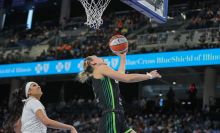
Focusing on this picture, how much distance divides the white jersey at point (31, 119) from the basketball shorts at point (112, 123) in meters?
0.80

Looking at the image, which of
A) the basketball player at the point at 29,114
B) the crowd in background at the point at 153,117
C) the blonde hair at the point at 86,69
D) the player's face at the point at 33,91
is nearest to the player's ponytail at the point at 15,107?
the basketball player at the point at 29,114

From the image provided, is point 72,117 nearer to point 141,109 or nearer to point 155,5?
point 141,109

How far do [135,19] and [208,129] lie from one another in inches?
341

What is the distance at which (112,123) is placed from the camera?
3973mm

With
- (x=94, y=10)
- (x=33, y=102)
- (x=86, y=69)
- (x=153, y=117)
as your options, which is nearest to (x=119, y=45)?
(x=86, y=69)

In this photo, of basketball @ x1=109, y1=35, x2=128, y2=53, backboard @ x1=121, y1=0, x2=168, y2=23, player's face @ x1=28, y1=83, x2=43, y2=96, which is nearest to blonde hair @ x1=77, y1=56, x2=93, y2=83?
Result: player's face @ x1=28, y1=83, x2=43, y2=96

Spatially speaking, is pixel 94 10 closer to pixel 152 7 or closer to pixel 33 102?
pixel 152 7

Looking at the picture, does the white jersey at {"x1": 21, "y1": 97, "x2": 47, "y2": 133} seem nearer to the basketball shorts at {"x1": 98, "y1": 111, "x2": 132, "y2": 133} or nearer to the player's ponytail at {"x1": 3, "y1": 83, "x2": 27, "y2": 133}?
the player's ponytail at {"x1": 3, "y1": 83, "x2": 27, "y2": 133}

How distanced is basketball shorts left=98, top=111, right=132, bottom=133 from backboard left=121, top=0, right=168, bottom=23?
2902 millimetres

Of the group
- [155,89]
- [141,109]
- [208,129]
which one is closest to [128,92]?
[155,89]

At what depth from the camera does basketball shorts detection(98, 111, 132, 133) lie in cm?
397

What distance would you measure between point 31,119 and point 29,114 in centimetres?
7

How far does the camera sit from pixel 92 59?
4.16 metres

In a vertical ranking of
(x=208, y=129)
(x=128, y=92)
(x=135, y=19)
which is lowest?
(x=208, y=129)
